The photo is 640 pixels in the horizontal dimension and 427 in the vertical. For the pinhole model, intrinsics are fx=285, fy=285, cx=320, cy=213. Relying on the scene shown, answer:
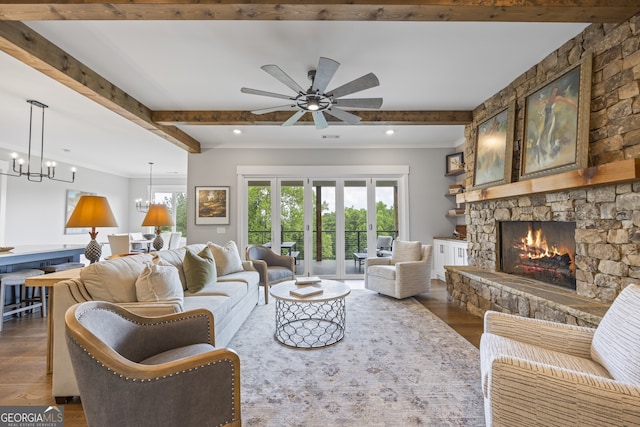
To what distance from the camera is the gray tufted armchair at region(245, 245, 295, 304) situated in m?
4.04

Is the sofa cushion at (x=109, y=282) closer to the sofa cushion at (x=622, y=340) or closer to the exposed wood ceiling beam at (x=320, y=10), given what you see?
the exposed wood ceiling beam at (x=320, y=10)

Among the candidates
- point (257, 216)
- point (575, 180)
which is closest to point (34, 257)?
point (257, 216)

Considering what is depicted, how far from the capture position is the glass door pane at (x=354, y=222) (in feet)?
18.6

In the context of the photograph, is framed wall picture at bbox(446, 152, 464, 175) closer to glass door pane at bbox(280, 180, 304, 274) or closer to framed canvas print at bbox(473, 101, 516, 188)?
framed canvas print at bbox(473, 101, 516, 188)

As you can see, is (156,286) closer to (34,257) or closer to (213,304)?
(213,304)

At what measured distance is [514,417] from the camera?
3.92 feet

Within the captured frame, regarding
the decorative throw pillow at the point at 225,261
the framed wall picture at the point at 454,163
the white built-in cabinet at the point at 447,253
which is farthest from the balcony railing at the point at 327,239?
Answer: the decorative throw pillow at the point at 225,261

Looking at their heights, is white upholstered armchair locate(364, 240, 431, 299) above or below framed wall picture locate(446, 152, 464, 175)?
below

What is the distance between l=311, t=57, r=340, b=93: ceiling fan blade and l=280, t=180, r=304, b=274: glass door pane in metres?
3.14

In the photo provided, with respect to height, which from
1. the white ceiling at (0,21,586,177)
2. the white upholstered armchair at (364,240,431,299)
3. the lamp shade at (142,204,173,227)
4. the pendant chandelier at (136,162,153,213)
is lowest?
the white upholstered armchair at (364,240,431,299)

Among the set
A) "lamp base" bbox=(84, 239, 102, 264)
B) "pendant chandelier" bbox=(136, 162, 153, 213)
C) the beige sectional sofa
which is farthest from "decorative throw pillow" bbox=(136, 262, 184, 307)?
"pendant chandelier" bbox=(136, 162, 153, 213)

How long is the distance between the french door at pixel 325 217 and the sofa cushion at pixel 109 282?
11.4 feet

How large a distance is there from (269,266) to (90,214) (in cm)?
249

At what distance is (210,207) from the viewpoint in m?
5.46
